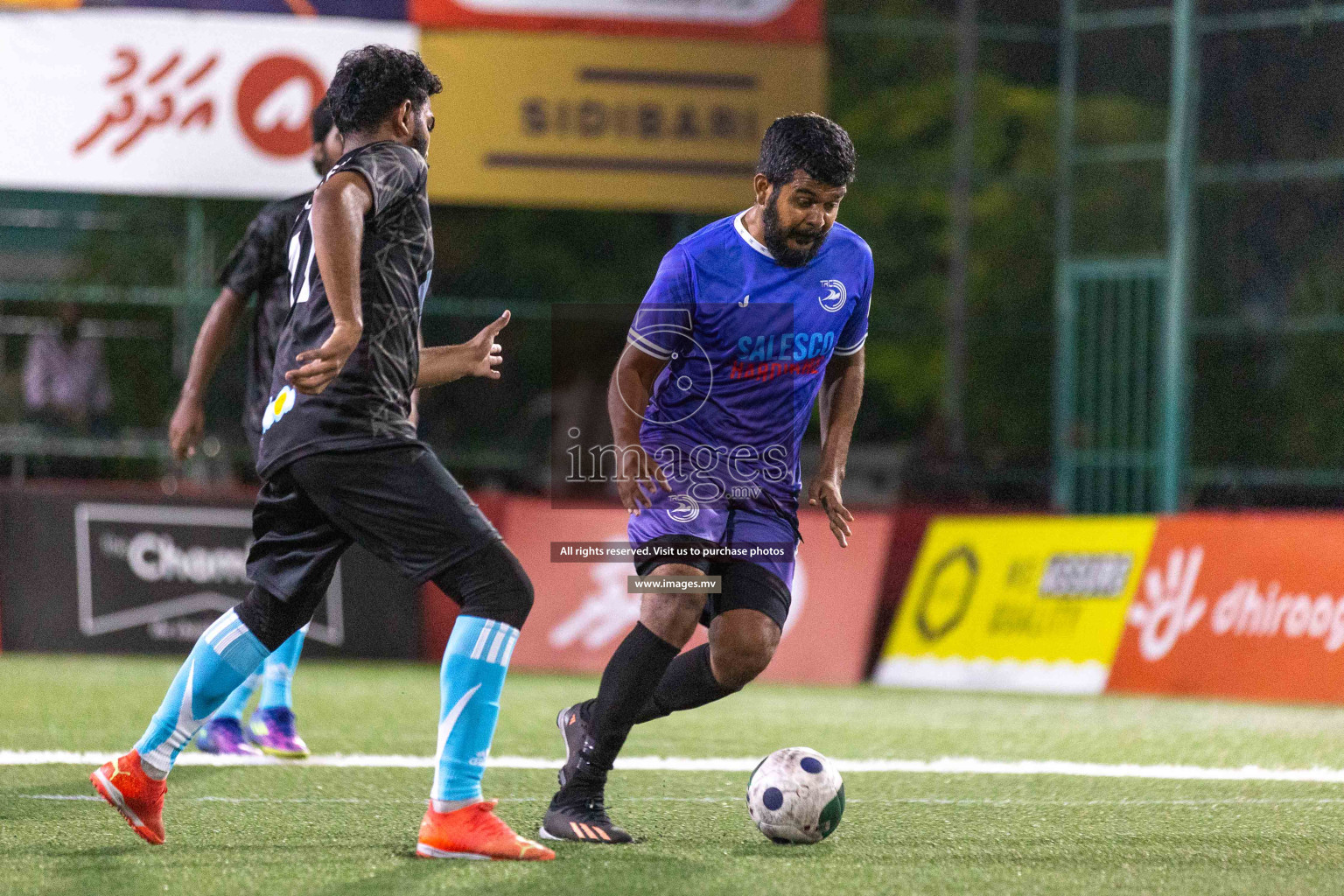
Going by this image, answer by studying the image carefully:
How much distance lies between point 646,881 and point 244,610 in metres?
1.37

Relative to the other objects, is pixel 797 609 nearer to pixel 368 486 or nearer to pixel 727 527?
pixel 727 527

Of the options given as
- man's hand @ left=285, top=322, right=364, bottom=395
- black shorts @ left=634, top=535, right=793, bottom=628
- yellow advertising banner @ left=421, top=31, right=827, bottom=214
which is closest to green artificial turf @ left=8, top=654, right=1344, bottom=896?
black shorts @ left=634, top=535, right=793, bottom=628

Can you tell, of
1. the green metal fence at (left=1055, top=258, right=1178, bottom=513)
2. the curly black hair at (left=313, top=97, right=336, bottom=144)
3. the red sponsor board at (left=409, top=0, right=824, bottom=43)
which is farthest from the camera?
the red sponsor board at (left=409, top=0, right=824, bottom=43)

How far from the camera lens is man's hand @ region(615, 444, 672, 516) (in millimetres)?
5340

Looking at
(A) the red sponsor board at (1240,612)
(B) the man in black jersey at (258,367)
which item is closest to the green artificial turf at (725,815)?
(B) the man in black jersey at (258,367)

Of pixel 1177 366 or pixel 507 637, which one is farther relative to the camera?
pixel 1177 366

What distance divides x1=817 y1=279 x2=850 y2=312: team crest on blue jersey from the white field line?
2.24 metres

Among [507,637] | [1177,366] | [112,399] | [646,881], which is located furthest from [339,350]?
[1177,366]

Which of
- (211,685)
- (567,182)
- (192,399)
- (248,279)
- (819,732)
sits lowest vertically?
(819,732)

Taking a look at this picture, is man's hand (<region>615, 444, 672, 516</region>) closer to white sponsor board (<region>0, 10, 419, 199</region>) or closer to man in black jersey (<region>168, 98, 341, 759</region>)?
man in black jersey (<region>168, 98, 341, 759</region>)

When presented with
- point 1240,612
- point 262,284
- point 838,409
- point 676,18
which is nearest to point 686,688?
point 838,409

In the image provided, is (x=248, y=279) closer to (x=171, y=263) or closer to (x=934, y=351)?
(x=171, y=263)

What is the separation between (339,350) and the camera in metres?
4.58

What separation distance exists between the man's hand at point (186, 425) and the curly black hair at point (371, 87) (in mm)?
2495
